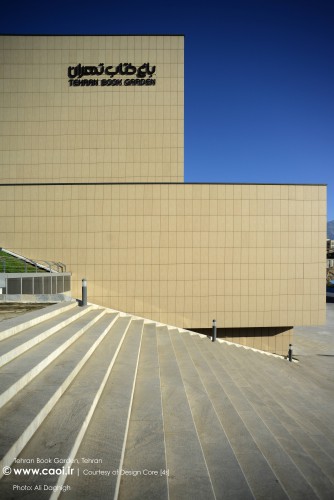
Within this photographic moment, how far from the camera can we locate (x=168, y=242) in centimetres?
1750

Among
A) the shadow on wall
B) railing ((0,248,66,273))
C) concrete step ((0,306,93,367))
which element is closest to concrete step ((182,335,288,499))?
concrete step ((0,306,93,367))

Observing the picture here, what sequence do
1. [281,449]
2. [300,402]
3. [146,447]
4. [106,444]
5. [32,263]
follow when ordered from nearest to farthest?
[106,444] < [146,447] < [281,449] < [300,402] < [32,263]

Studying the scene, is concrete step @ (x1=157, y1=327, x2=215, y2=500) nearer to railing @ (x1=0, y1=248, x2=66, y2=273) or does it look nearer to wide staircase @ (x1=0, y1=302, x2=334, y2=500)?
wide staircase @ (x1=0, y1=302, x2=334, y2=500)

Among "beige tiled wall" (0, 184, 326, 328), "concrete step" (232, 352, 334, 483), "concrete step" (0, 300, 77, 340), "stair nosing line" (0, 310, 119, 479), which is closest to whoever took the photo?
"stair nosing line" (0, 310, 119, 479)

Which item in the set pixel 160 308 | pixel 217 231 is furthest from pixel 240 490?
pixel 217 231

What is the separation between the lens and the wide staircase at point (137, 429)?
3252 mm

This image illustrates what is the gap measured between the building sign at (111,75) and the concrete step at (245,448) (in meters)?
21.6

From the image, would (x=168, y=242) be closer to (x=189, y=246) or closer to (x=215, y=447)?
(x=189, y=246)

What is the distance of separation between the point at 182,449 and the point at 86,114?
22.2 metres

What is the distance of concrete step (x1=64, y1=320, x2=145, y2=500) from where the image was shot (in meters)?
3.10

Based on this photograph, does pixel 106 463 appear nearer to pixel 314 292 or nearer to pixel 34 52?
pixel 314 292

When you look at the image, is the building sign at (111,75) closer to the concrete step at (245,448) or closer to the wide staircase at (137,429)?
the wide staircase at (137,429)

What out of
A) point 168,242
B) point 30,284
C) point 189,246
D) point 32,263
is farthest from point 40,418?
point 32,263

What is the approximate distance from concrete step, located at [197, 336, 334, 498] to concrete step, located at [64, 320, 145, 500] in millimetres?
2507
